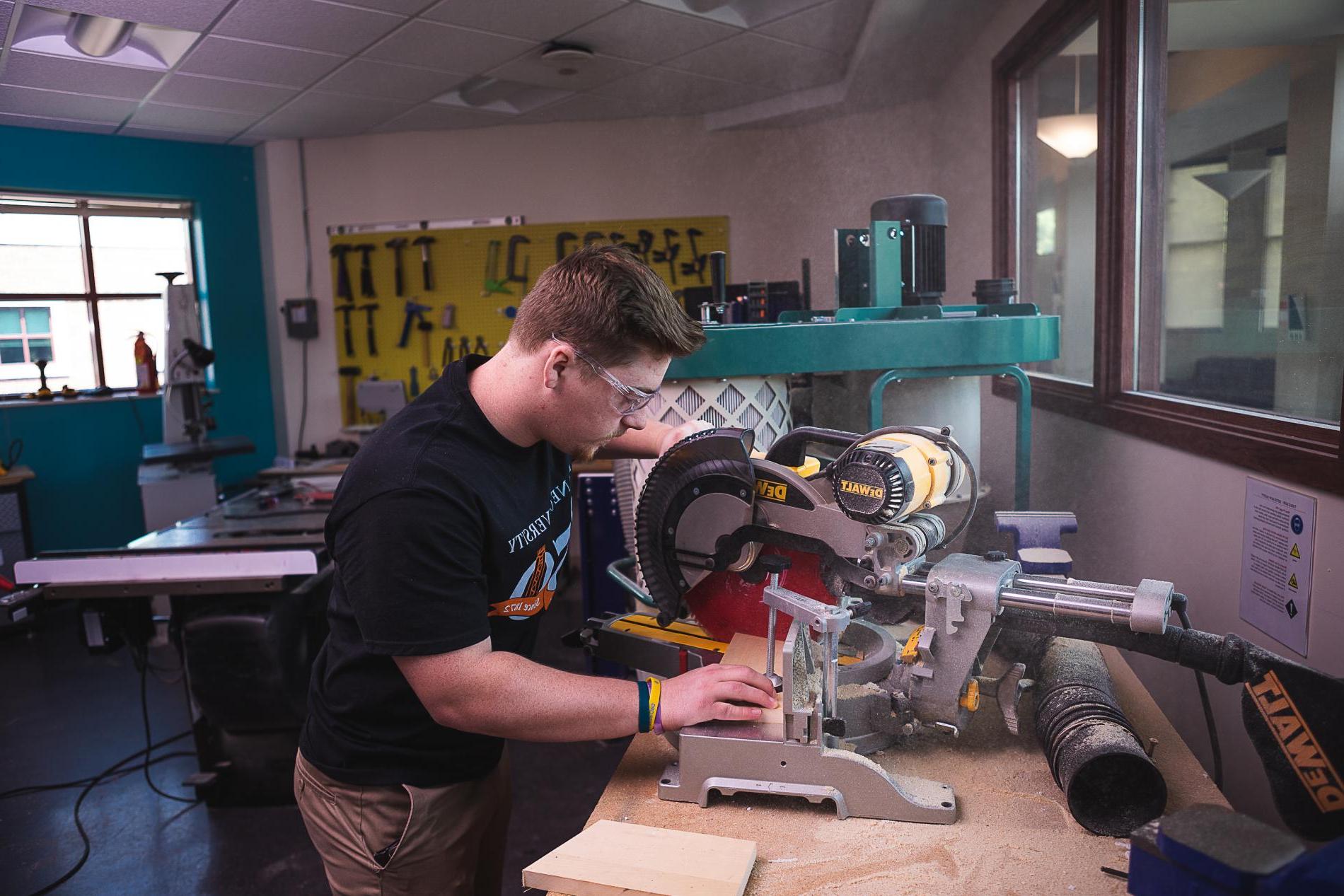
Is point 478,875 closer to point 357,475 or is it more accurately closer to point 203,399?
point 357,475

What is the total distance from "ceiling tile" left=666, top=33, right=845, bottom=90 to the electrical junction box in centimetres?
255

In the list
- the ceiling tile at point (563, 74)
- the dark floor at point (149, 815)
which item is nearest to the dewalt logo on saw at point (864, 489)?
the dark floor at point (149, 815)

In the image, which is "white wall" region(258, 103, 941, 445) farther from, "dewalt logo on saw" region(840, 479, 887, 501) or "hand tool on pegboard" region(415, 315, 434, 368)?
"dewalt logo on saw" region(840, 479, 887, 501)

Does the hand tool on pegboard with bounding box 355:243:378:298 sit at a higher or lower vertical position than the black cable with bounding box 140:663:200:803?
higher

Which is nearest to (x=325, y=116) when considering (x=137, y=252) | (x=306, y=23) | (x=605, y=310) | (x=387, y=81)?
(x=387, y=81)

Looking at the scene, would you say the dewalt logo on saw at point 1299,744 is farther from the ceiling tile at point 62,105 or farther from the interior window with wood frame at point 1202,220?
the ceiling tile at point 62,105

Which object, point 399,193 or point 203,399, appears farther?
point 399,193

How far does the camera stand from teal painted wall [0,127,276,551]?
4125 mm

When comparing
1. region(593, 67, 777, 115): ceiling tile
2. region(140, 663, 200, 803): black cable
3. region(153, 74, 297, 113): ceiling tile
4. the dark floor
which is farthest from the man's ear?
region(153, 74, 297, 113): ceiling tile

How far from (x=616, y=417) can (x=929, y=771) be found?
565 mm

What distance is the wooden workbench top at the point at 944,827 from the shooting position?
0.82 m

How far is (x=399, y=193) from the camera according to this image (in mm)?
4863

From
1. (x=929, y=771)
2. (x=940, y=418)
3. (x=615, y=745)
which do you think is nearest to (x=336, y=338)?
(x=615, y=745)

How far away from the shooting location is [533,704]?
3.11 feet
